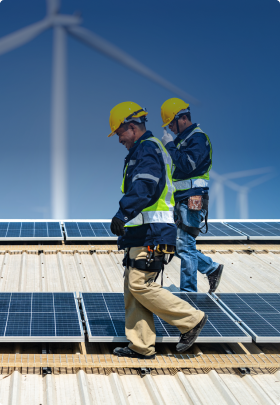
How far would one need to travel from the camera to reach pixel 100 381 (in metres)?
4.91

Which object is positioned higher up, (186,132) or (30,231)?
(186,132)

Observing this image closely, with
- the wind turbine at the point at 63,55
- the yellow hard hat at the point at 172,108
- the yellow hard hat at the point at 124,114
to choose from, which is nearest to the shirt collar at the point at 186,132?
the yellow hard hat at the point at 172,108

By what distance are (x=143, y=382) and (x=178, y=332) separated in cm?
85

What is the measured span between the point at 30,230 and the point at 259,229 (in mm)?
5385

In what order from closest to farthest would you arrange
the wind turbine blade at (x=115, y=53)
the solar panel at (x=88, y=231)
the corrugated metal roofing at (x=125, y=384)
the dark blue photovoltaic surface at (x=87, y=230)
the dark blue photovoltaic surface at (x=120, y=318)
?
the corrugated metal roofing at (x=125, y=384)
the dark blue photovoltaic surface at (x=120, y=318)
the solar panel at (x=88, y=231)
the dark blue photovoltaic surface at (x=87, y=230)
the wind turbine blade at (x=115, y=53)

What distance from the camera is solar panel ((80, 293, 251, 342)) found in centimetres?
547

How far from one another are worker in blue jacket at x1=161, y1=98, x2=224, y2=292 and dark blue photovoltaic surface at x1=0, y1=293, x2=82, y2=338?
1.82 meters

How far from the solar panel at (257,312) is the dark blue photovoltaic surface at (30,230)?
15.5ft

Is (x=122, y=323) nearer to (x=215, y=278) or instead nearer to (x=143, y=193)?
(x=143, y=193)

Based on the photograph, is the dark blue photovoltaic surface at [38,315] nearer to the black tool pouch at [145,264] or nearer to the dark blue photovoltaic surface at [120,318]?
the dark blue photovoltaic surface at [120,318]

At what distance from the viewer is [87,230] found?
36.1 feet

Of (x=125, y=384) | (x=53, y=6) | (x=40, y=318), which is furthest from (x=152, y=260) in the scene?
(x=53, y=6)

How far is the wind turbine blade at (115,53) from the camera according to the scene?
18016 mm

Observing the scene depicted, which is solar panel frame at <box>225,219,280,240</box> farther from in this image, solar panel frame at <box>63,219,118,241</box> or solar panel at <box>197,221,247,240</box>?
solar panel frame at <box>63,219,118,241</box>
